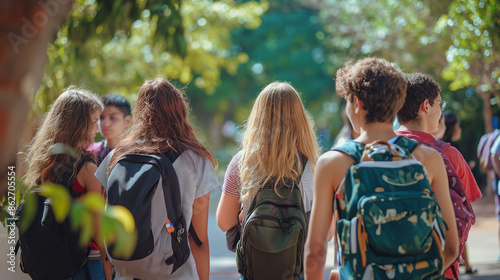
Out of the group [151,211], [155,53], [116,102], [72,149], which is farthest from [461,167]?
[155,53]

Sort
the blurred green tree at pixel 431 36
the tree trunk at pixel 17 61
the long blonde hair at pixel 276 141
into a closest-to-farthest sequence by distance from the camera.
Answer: the tree trunk at pixel 17 61
the long blonde hair at pixel 276 141
the blurred green tree at pixel 431 36

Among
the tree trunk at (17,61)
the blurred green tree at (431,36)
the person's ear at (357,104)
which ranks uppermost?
the tree trunk at (17,61)

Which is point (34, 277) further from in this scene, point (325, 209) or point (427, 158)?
point (427, 158)

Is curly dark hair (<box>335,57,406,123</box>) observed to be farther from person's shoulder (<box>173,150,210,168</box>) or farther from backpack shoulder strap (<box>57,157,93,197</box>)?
backpack shoulder strap (<box>57,157,93,197</box>)

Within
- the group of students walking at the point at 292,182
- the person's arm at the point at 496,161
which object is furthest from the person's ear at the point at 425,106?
the person's arm at the point at 496,161

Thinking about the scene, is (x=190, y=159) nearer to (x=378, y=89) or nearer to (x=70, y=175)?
(x=70, y=175)

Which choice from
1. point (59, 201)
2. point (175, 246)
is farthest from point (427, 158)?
point (59, 201)

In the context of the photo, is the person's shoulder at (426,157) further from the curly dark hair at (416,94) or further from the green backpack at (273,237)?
the green backpack at (273,237)

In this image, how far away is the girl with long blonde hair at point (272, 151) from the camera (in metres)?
3.42

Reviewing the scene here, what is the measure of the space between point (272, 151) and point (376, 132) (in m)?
1.04

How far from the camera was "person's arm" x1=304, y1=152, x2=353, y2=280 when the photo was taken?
95.0 inches

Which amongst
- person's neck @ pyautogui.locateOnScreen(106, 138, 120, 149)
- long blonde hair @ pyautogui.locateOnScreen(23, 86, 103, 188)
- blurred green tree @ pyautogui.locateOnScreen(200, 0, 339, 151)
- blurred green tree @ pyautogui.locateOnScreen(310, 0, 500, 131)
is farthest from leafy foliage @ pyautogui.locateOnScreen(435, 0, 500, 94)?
blurred green tree @ pyautogui.locateOnScreen(200, 0, 339, 151)

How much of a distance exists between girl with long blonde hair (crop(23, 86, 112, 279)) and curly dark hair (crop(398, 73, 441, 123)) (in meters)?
1.91

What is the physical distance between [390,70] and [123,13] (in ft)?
10.1
